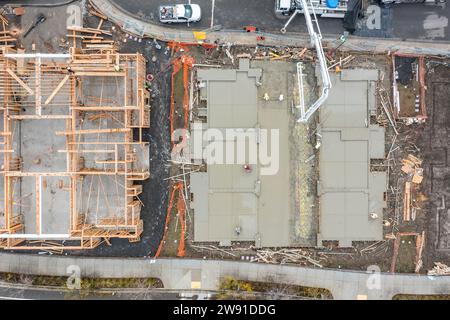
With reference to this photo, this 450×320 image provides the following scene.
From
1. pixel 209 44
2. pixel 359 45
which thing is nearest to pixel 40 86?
pixel 209 44

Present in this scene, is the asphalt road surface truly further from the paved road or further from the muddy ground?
the paved road

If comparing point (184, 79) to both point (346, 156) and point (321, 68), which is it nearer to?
point (321, 68)

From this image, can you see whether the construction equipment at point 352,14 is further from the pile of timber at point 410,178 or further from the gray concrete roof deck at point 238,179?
the pile of timber at point 410,178

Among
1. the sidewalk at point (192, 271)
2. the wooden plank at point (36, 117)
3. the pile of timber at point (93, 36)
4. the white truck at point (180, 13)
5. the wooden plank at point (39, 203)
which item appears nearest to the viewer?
the wooden plank at point (36, 117)

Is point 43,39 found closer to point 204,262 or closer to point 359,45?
point 204,262

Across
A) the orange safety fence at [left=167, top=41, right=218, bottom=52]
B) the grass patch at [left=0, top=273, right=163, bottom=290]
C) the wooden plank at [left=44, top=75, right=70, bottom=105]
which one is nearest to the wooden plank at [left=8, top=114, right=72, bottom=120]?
the wooden plank at [left=44, top=75, right=70, bottom=105]

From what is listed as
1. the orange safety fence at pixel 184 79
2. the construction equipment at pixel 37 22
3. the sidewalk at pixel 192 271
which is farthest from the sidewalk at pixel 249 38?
the sidewalk at pixel 192 271

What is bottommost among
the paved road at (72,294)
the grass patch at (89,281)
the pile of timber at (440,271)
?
the paved road at (72,294)
